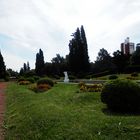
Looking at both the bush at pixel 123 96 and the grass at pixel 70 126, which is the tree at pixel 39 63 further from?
the grass at pixel 70 126

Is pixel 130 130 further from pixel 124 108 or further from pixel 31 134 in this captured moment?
pixel 124 108

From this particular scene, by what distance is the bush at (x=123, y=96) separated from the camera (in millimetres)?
13320

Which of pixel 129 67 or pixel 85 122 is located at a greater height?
pixel 129 67

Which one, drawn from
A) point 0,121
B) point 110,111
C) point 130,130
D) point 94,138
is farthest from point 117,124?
point 0,121

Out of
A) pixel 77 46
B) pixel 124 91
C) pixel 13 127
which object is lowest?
pixel 13 127

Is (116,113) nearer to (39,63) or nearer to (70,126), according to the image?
(70,126)

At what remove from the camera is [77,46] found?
6912 cm

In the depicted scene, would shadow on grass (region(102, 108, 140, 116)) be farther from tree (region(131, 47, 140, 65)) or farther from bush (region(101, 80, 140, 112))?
tree (region(131, 47, 140, 65))

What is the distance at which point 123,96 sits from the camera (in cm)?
1341

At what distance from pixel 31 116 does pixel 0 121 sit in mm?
1354

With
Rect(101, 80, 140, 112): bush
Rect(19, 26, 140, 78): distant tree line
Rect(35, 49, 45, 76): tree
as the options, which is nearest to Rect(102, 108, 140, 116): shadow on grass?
Rect(101, 80, 140, 112): bush

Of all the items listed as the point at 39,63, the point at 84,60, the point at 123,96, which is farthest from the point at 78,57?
the point at 123,96

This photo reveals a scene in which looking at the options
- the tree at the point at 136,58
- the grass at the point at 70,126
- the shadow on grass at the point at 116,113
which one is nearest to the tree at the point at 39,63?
the tree at the point at 136,58

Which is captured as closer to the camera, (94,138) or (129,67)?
(94,138)
